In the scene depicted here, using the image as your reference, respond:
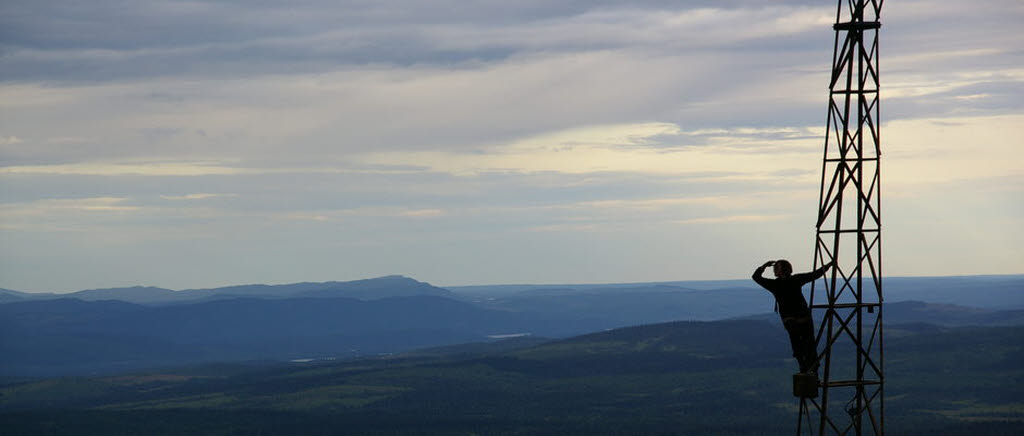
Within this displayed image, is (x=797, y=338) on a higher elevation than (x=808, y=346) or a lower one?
higher

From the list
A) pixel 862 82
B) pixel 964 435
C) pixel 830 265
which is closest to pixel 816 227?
pixel 830 265

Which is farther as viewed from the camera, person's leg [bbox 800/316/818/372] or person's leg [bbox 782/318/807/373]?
person's leg [bbox 800/316/818/372]

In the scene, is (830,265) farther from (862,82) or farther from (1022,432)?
(1022,432)

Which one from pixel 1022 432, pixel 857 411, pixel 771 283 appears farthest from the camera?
pixel 1022 432

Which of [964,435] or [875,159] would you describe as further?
[964,435]

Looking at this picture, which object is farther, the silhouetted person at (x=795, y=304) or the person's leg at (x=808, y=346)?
the person's leg at (x=808, y=346)

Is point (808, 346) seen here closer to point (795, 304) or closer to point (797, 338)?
point (797, 338)

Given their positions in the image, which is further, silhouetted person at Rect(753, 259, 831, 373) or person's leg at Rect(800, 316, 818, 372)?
person's leg at Rect(800, 316, 818, 372)

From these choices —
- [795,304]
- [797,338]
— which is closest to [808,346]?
[797,338]
